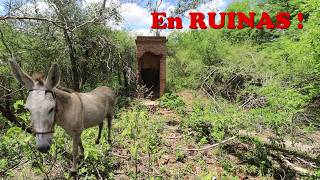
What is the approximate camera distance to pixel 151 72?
20.1 metres

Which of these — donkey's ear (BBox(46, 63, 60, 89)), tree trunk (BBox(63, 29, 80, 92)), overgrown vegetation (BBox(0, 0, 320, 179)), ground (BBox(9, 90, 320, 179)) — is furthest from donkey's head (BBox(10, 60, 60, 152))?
tree trunk (BBox(63, 29, 80, 92))

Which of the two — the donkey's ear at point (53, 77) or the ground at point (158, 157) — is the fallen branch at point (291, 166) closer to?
the ground at point (158, 157)

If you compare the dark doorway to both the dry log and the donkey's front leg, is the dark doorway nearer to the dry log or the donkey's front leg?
the dry log

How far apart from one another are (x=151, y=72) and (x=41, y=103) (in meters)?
16.0

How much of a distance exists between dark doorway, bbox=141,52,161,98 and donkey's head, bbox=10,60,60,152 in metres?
14.9

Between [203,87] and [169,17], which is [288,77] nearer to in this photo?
[203,87]

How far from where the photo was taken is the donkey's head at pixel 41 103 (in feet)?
13.6

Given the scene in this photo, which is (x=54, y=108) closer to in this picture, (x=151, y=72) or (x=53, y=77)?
(x=53, y=77)

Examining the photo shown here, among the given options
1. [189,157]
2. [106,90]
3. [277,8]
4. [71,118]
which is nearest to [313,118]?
[189,157]

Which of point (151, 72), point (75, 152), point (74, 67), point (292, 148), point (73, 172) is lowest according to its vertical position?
point (292, 148)

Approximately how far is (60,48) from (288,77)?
9.01 m

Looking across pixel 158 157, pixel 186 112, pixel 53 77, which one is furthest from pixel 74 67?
pixel 53 77

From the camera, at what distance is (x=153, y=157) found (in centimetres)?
791

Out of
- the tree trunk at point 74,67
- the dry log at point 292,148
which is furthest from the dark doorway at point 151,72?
the dry log at point 292,148
